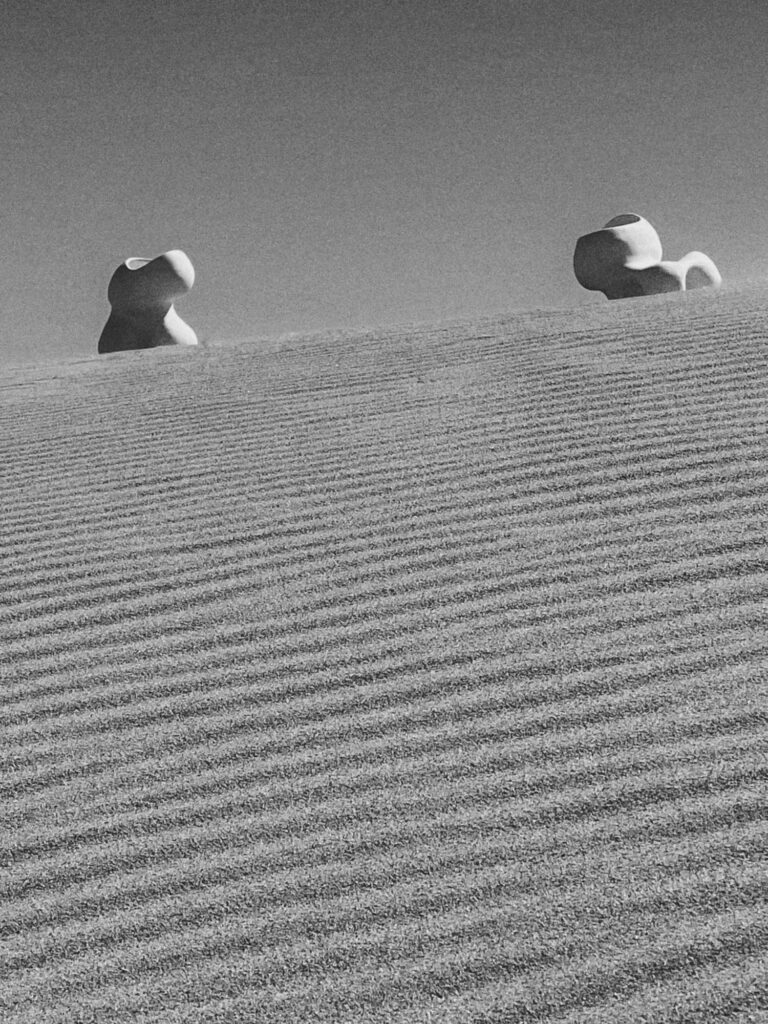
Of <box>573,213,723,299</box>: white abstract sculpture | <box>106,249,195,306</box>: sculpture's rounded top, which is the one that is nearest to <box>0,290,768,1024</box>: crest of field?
<box>106,249,195,306</box>: sculpture's rounded top

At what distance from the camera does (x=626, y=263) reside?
51.1 ft

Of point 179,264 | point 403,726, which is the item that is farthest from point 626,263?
point 403,726

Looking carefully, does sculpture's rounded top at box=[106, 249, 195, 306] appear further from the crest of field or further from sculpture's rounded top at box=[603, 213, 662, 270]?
the crest of field

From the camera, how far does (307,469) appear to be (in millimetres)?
4410

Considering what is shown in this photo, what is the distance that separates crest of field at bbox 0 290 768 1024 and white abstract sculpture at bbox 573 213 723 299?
11256mm

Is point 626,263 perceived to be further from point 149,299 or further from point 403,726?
point 403,726

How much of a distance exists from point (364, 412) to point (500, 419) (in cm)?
73

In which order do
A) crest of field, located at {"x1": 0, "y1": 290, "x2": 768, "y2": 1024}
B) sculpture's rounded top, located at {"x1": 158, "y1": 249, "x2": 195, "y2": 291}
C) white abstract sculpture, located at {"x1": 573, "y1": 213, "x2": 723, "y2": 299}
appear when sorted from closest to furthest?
crest of field, located at {"x1": 0, "y1": 290, "x2": 768, "y2": 1024}, sculpture's rounded top, located at {"x1": 158, "y1": 249, "x2": 195, "y2": 291}, white abstract sculpture, located at {"x1": 573, "y1": 213, "x2": 723, "y2": 299}

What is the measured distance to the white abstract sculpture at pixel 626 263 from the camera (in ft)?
51.0

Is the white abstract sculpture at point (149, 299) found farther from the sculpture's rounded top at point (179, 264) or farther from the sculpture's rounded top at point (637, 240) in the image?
the sculpture's rounded top at point (637, 240)

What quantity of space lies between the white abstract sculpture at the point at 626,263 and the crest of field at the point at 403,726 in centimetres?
1126

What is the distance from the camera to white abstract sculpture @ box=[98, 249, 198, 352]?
13.7 meters

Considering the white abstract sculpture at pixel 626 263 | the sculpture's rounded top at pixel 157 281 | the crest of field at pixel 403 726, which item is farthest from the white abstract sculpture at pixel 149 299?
the crest of field at pixel 403 726

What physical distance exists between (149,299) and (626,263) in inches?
227
